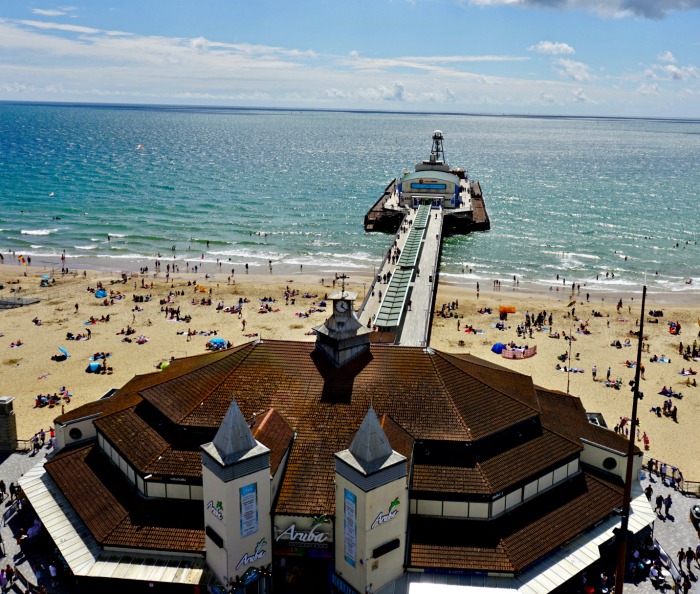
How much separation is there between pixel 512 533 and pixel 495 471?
2113mm

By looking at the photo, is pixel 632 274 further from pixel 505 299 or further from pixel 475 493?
pixel 475 493

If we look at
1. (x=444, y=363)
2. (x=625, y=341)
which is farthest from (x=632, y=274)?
(x=444, y=363)

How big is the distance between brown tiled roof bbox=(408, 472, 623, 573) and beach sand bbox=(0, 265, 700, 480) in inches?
433

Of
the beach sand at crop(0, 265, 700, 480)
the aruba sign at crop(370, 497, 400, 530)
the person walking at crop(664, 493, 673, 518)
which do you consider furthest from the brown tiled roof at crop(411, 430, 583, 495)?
the beach sand at crop(0, 265, 700, 480)

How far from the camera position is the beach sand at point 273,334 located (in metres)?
40.5

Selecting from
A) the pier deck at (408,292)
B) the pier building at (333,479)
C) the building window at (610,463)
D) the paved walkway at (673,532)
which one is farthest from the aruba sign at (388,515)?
the pier deck at (408,292)

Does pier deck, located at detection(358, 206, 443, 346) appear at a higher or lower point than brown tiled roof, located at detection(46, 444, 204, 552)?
higher

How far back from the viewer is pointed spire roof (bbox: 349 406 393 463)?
64.6 feet

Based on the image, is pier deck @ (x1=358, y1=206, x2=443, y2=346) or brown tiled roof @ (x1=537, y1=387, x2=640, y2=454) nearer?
brown tiled roof @ (x1=537, y1=387, x2=640, y2=454)

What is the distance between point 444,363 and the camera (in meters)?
27.3

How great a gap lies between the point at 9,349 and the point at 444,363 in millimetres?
35984

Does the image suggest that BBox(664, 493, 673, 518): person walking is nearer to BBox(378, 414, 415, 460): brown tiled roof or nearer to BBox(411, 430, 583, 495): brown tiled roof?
BBox(411, 430, 583, 495): brown tiled roof

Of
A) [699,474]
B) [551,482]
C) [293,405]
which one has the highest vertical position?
[293,405]

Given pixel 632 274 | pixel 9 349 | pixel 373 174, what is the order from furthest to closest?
pixel 373 174, pixel 632 274, pixel 9 349
